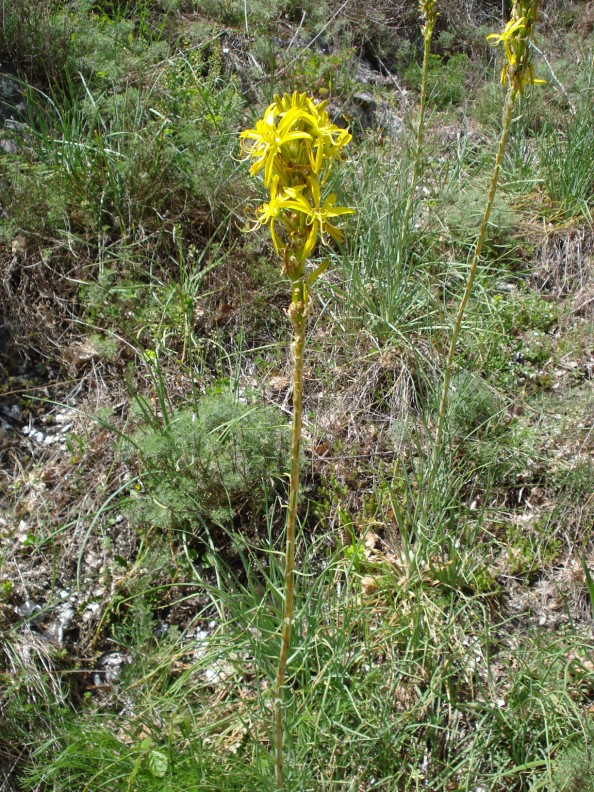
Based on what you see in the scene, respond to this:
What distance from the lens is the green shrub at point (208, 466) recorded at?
301 centimetres

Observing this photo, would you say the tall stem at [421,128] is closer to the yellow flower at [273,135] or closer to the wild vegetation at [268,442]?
the wild vegetation at [268,442]

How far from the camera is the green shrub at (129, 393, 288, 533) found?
3.01 metres

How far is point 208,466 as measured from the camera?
10.00 feet

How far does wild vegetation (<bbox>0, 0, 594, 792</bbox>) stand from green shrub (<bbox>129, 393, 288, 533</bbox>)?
0.05 feet

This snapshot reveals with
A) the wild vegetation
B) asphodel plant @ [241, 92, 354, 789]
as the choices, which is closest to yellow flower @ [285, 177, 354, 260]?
asphodel plant @ [241, 92, 354, 789]

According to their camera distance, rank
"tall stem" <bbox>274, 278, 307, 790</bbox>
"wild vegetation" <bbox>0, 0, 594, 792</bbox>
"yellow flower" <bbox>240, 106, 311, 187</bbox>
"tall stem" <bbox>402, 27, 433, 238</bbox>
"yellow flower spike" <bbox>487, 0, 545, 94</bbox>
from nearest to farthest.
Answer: "yellow flower" <bbox>240, 106, 311, 187</bbox>
"tall stem" <bbox>274, 278, 307, 790</bbox>
"yellow flower spike" <bbox>487, 0, 545, 94</bbox>
"wild vegetation" <bbox>0, 0, 594, 792</bbox>
"tall stem" <bbox>402, 27, 433, 238</bbox>

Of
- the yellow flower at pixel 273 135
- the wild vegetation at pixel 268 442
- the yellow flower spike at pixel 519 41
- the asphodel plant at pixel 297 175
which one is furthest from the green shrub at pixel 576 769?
the yellow flower spike at pixel 519 41

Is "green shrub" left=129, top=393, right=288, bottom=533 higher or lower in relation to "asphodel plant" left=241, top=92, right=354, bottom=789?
lower

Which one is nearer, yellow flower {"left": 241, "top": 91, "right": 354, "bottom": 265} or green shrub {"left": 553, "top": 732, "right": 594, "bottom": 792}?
yellow flower {"left": 241, "top": 91, "right": 354, "bottom": 265}

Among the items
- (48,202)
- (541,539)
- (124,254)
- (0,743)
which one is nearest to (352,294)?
(124,254)

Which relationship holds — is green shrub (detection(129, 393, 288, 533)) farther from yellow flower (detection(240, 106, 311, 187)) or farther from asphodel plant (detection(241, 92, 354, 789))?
yellow flower (detection(240, 106, 311, 187))

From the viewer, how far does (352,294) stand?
3801 mm

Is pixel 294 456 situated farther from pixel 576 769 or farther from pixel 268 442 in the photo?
pixel 268 442

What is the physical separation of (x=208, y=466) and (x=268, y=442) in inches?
12.3
